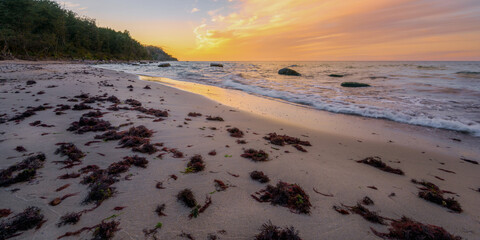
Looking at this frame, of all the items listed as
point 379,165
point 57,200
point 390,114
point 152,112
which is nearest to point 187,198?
point 57,200

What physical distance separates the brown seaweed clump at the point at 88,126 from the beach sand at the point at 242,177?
17 centimetres

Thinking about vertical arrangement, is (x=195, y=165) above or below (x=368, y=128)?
below

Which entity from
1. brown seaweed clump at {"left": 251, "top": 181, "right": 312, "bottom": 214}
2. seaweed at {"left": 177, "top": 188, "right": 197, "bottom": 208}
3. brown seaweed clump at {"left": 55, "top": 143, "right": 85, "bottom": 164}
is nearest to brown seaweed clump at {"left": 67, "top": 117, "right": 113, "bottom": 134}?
brown seaweed clump at {"left": 55, "top": 143, "right": 85, "bottom": 164}

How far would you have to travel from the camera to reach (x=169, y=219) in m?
1.86

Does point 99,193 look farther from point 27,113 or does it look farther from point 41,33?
point 41,33

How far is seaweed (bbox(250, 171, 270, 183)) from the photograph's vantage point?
258 centimetres

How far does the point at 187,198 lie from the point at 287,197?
4.03 feet

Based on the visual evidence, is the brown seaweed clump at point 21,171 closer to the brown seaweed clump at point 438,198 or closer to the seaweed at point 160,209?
the seaweed at point 160,209

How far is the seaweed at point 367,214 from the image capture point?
1.99 meters

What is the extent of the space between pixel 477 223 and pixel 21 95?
11310 mm

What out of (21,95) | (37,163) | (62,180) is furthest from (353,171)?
(21,95)

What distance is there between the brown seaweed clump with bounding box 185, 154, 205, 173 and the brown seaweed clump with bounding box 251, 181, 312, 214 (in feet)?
3.14

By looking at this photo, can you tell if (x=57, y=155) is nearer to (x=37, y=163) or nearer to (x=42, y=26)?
(x=37, y=163)

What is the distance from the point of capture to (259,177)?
262 cm
